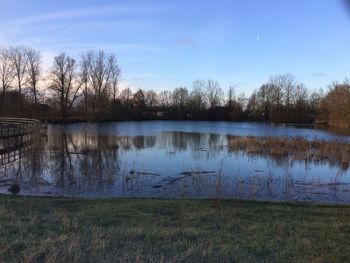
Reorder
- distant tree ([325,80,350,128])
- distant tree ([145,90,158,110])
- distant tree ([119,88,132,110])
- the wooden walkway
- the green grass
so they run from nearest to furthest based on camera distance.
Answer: the green grass → the wooden walkway → distant tree ([325,80,350,128]) → distant tree ([119,88,132,110]) → distant tree ([145,90,158,110])

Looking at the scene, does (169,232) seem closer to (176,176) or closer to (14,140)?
(176,176)

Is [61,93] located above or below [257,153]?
above

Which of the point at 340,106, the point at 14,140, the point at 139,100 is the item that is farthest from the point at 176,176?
A: the point at 139,100

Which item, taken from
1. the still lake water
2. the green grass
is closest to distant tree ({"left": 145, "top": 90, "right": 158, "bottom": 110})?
the still lake water

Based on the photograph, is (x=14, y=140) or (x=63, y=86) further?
(x=63, y=86)

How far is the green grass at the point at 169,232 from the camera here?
20.8 feet

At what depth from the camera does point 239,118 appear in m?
110

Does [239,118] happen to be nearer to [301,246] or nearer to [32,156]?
[32,156]

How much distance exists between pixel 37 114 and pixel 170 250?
71407 mm

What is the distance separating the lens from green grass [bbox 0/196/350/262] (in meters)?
6.33

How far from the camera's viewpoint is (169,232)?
777cm

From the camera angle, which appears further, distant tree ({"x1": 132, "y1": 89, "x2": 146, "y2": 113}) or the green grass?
distant tree ({"x1": 132, "y1": 89, "x2": 146, "y2": 113})

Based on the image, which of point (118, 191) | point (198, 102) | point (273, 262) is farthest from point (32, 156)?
point (198, 102)

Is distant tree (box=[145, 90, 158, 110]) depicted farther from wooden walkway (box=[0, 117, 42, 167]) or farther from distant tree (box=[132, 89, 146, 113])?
wooden walkway (box=[0, 117, 42, 167])
